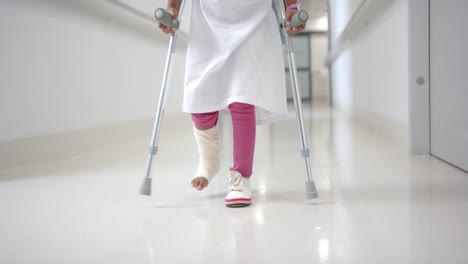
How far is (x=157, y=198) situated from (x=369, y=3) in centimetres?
256

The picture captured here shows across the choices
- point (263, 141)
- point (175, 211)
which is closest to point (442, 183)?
point (175, 211)

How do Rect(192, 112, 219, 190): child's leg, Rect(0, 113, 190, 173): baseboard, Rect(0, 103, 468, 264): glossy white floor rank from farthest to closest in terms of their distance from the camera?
1. Rect(0, 113, 190, 173): baseboard
2. Rect(192, 112, 219, 190): child's leg
3. Rect(0, 103, 468, 264): glossy white floor

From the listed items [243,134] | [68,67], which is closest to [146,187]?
[243,134]

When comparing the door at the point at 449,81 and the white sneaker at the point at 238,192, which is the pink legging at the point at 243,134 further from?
the door at the point at 449,81

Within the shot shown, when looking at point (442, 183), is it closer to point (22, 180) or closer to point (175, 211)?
point (175, 211)

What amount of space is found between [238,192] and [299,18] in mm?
631

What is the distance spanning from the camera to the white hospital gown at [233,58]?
1551mm

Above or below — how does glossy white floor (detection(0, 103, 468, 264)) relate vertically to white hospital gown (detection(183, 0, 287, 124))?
below

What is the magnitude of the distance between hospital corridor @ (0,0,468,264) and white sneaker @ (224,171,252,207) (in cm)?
1

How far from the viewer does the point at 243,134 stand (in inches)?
63.1

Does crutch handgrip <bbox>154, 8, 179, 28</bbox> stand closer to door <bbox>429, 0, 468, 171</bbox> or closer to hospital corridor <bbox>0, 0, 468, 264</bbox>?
hospital corridor <bbox>0, 0, 468, 264</bbox>

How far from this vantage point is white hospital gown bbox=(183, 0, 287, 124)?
1551 mm

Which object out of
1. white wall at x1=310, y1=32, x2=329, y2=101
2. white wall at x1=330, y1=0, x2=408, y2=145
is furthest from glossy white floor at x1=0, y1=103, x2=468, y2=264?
white wall at x1=310, y1=32, x2=329, y2=101

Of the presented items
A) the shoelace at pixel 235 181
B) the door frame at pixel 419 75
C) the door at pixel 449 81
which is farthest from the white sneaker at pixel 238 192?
the door frame at pixel 419 75
